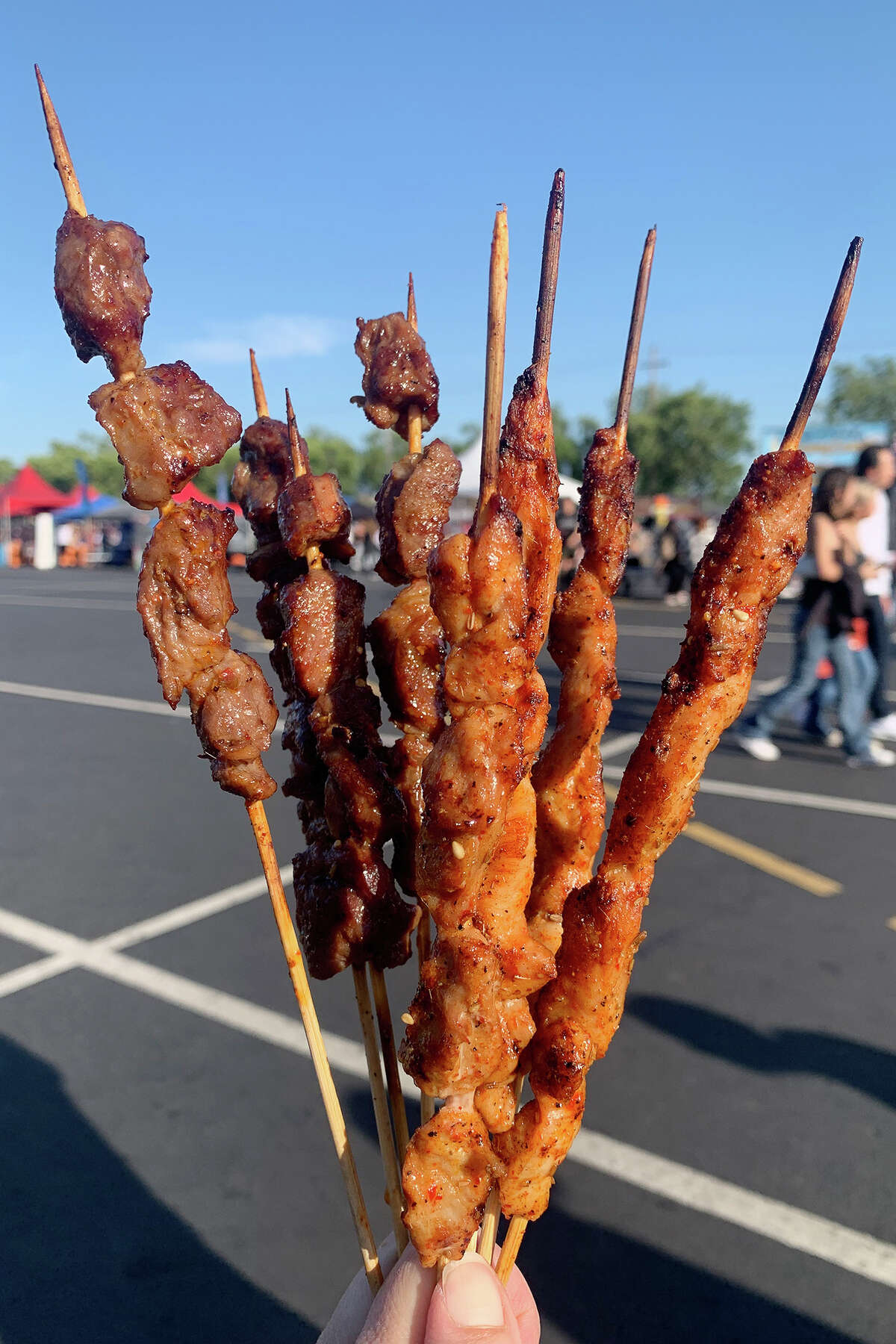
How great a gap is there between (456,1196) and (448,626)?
0.79m

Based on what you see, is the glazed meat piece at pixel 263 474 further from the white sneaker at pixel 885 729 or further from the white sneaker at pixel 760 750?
the white sneaker at pixel 885 729

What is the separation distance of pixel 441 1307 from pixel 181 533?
119 centimetres

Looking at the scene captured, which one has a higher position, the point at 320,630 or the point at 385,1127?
the point at 320,630

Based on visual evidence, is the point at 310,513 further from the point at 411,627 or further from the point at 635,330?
the point at 635,330

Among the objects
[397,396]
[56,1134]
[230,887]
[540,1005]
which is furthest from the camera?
[230,887]

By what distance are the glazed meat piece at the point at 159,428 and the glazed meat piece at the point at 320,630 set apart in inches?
10.1

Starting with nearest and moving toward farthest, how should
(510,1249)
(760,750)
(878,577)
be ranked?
(510,1249)
(760,750)
(878,577)

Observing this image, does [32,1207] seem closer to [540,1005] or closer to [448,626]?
[540,1005]

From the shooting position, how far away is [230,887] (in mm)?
5246

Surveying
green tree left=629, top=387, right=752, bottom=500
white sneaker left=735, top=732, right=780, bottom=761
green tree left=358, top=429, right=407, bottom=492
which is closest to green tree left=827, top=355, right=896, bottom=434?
green tree left=629, top=387, right=752, bottom=500

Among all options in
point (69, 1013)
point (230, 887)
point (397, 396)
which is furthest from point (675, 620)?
point (397, 396)

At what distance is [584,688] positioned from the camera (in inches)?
54.9

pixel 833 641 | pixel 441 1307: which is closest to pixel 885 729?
pixel 833 641

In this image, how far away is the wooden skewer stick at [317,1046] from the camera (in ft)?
4.43
